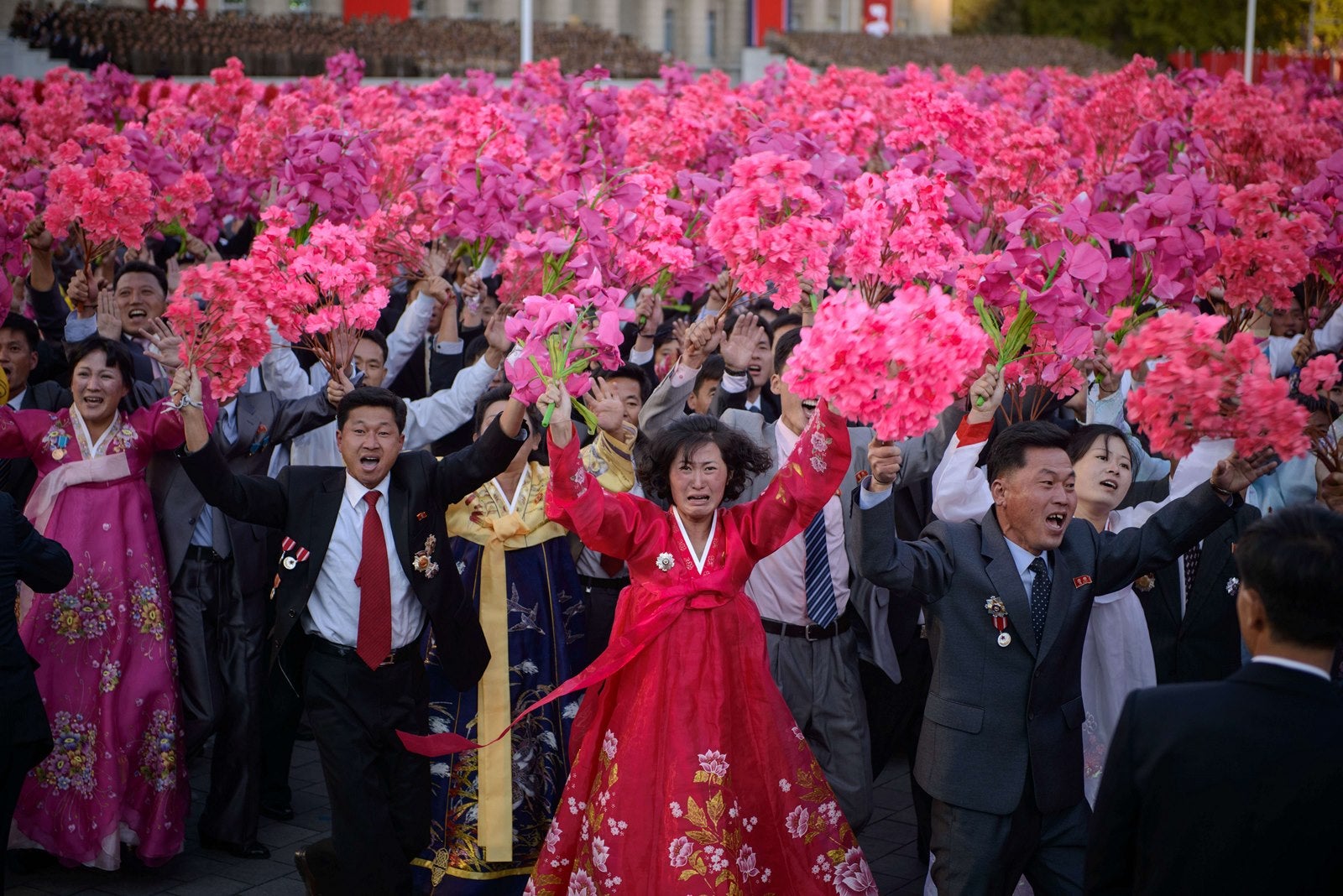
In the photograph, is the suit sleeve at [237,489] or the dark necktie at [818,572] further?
the dark necktie at [818,572]

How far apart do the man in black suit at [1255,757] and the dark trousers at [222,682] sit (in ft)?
10.8

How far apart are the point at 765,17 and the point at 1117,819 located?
144ft

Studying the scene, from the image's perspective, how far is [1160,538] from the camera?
383cm

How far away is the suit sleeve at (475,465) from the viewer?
434 cm

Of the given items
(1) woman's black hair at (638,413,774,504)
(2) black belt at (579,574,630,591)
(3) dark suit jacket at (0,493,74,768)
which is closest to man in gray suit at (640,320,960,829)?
(1) woman's black hair at (638,413,774,504)

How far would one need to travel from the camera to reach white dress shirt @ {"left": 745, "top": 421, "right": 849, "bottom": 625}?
463 centimetres

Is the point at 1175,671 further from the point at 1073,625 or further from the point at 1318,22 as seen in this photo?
the point at 1318,22

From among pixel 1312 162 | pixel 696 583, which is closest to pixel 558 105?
pixel 1312 162

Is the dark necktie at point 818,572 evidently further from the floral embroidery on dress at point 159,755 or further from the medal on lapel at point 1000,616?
the floral embroidery on dress at point 159,755

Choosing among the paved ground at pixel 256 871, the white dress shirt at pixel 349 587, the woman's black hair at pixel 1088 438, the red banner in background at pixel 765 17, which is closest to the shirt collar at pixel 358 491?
the white dress shirt at pixel 349 587

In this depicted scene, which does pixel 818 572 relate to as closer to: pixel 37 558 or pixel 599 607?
pixel 599 607

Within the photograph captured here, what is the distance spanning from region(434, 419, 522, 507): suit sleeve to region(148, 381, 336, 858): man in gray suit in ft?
3.09

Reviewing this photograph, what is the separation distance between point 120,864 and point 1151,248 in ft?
13.4

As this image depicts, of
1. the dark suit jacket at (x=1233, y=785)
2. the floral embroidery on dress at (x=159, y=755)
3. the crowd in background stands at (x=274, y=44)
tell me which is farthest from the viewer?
the crowd in background stands at (x=274, y=44)
